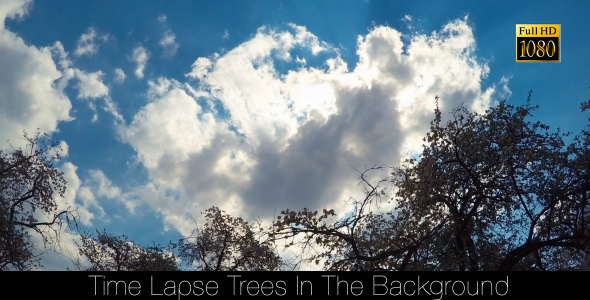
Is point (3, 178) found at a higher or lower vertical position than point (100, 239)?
higher

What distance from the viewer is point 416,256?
18922 millimetres

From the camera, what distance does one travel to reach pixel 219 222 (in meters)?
23.0

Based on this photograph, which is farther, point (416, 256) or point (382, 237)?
point (382, 237)
